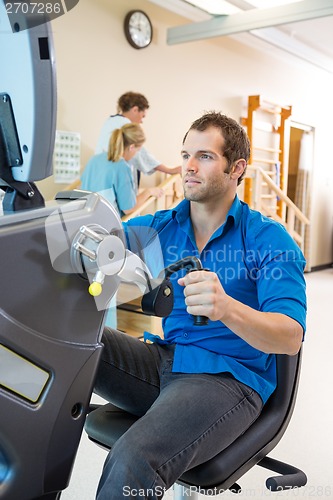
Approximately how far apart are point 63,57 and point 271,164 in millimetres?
3495

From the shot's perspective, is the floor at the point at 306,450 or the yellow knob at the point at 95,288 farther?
the floor at the point at 306,450

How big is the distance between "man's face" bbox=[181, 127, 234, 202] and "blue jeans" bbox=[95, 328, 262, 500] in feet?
1.44

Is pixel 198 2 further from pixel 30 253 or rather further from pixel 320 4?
pixel 30 253

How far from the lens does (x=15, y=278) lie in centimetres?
90

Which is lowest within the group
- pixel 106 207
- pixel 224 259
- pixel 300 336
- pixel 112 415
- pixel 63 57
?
pixel 112 415

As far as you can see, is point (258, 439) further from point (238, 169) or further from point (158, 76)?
point (158, 76)

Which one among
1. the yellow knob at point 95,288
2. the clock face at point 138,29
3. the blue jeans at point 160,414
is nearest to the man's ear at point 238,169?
the blue jeans at point 160,414

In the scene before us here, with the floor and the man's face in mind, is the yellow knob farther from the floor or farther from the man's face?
the floor

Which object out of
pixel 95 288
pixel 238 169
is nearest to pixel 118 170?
pixel 238 169

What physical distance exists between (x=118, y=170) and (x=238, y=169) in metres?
1.94

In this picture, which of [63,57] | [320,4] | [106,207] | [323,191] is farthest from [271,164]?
[106,207]

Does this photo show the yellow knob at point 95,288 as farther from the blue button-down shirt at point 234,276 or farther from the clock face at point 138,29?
the clock face at point 138,29

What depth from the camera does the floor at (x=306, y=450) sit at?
6.86 ft

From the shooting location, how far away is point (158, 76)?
5293 mm
